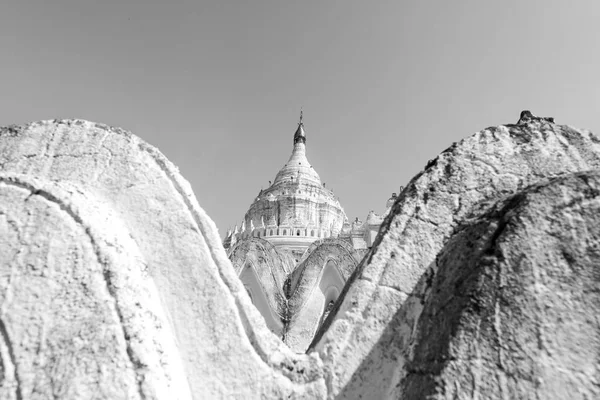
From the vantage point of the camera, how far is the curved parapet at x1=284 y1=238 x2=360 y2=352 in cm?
913

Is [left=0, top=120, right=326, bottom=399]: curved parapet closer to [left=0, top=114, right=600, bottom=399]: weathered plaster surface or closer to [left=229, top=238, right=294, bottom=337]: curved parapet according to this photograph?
[left=0, top=114, right=600, bottom=399]: weathered plaster surface

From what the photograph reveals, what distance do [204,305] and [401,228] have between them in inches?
42.3

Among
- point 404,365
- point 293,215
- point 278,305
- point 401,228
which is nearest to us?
point 404,365

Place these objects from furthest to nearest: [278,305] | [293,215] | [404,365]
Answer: [293,215]
[278,305]
[404,365]

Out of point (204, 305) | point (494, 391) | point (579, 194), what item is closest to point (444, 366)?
point (494, 391)

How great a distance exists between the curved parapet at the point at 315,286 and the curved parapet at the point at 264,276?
0.94ft

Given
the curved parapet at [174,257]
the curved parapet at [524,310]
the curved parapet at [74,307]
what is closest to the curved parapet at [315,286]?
the curved parapet at [174,257]

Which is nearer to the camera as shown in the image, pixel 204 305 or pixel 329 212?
pixel 204 305

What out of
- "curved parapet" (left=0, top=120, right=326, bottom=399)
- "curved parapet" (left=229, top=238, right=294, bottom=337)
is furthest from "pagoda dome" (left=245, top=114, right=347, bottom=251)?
"curved parapet" (left=0, top=120, right=326, bottom=399)

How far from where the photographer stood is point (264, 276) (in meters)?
10.0

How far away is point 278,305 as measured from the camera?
9438mm

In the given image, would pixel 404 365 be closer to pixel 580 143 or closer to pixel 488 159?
pixel 488 159

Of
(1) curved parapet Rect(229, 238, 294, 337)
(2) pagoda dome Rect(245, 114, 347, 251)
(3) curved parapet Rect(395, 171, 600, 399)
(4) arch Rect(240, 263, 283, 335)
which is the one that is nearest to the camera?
(3) curved parapet Rect(395, 171, 600, 399)

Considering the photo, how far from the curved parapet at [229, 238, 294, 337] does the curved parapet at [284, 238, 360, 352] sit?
286 millimetres
